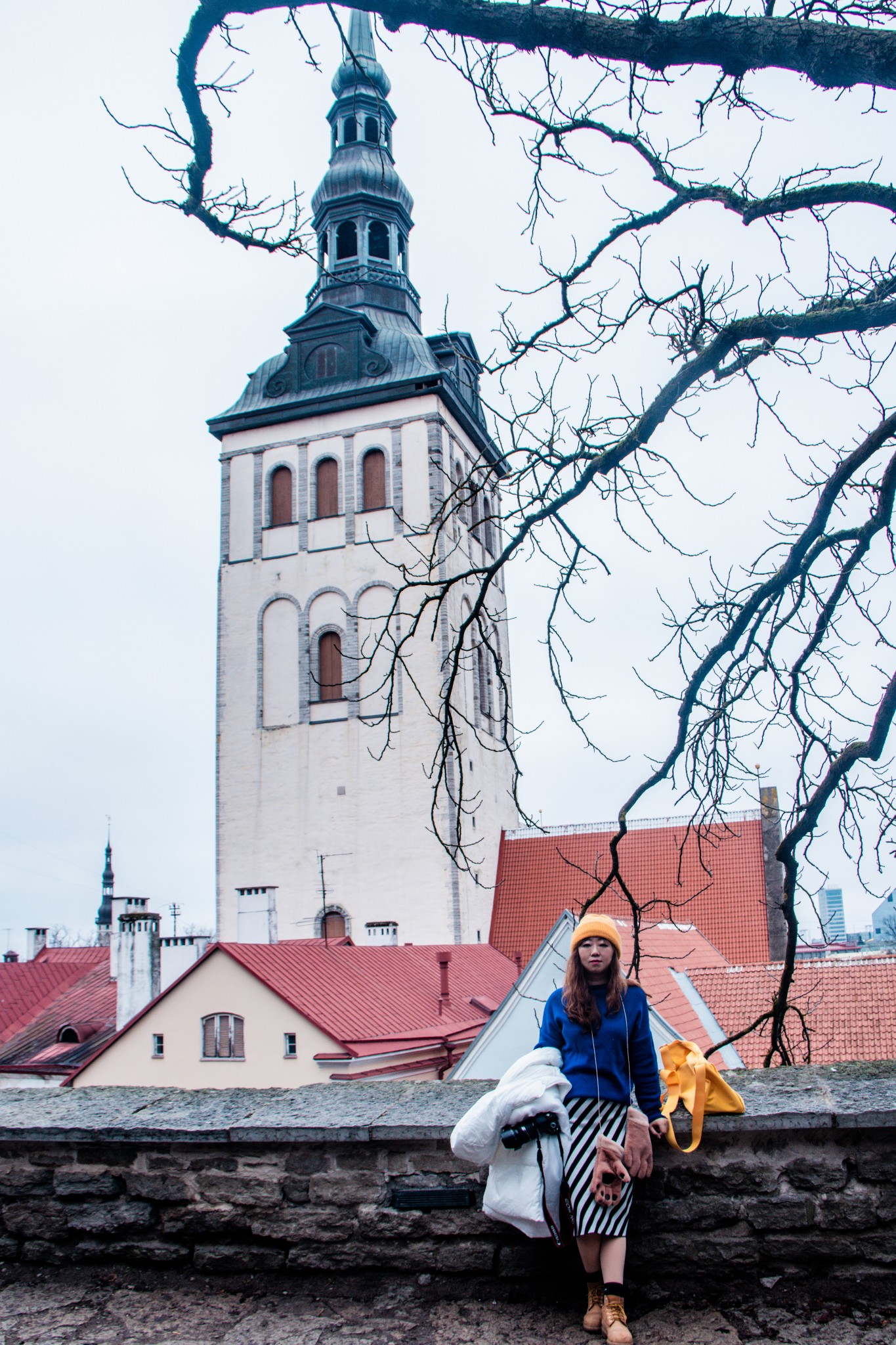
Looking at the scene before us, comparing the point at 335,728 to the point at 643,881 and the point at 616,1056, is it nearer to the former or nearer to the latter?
the point at 643,881

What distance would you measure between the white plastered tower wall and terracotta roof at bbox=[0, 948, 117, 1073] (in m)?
3.14

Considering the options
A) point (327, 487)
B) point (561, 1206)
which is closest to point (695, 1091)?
point (561, 1206)

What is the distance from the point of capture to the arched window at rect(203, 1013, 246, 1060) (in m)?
15.3

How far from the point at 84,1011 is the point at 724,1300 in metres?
23.1

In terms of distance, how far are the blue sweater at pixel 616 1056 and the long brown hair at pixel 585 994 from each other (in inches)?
0.6

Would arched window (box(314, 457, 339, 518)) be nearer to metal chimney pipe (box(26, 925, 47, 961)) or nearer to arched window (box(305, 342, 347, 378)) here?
arched window (box(305, 342, 347, 378))

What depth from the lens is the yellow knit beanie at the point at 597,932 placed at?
3.00 metres

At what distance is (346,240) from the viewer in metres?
28.9

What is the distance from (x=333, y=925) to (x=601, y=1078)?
2118cm

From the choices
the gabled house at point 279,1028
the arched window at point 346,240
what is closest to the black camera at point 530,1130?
the gabled house at point 279,1028

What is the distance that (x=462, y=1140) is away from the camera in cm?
284

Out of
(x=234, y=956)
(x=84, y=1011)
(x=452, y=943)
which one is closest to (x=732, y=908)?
(x=452, y=943)

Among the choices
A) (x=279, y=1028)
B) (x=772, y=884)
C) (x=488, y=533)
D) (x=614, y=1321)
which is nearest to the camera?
(x=614, y=1321)

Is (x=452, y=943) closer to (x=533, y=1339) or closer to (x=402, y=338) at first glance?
(x=402, y=338)
